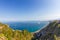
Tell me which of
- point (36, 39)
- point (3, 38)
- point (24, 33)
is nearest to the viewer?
point (3, 38)

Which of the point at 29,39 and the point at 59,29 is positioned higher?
the point at 59,29

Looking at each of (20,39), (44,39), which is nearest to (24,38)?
(20,39)

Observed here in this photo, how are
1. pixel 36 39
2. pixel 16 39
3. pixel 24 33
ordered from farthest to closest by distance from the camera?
A: 1. pixel 36 39
2. pixel 24 33
3. pixel 16 39

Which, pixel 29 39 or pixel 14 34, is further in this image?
pixel 29 39

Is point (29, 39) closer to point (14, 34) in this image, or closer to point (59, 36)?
point (14, 34)

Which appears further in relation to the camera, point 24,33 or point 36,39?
point 36,39

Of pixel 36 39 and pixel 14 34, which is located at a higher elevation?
pixel 14 34

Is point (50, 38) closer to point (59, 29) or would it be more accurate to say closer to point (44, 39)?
point (44, 39)

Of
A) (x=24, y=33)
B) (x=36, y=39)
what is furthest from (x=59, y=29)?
(x=24, y=33)

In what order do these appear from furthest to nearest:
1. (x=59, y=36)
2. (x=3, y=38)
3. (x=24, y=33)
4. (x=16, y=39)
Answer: (x=24, y=33) → (x=59, y=36) → (x=16, y=39) → (x=3, y=38)
